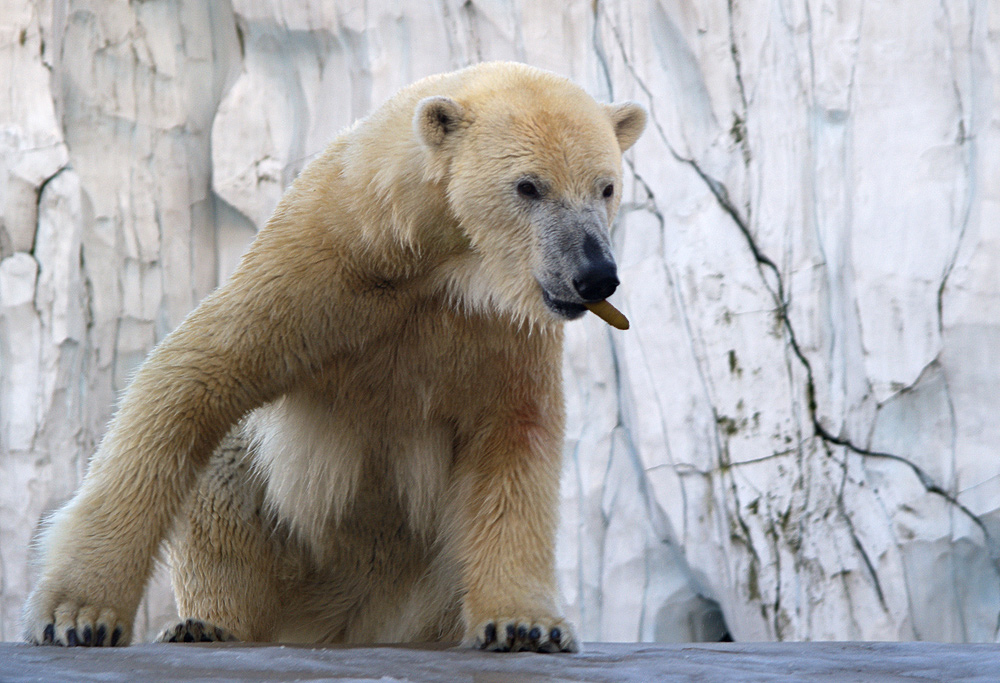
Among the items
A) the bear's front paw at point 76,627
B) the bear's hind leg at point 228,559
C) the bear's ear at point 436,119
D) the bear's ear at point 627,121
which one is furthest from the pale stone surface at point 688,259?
the bear's front paw at point 76,627

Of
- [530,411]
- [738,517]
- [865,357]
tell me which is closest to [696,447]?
[738,517]

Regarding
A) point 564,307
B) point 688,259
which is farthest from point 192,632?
point 688,259

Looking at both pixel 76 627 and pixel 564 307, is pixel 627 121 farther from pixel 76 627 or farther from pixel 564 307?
pixel 76 627

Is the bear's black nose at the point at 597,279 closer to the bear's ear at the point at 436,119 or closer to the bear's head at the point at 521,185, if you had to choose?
the bear's head at the point at 521,185

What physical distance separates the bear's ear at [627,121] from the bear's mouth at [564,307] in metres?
0.48

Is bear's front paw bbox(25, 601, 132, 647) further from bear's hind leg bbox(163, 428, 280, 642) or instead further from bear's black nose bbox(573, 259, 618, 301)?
bear's black nose bbox(573, 259, 618, 301)

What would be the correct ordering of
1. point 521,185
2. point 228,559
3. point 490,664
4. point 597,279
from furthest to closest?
point 228,559, point 521,185, point 597,279, point 490,664

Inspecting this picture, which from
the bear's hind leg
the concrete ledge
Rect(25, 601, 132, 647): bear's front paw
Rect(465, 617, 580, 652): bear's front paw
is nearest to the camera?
the concrete ledge

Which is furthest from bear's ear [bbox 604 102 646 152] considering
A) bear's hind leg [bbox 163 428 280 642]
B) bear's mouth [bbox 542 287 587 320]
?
bear's hind leg [bbox 163 428 280 642]

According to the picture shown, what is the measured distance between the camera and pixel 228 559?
7.19 feet

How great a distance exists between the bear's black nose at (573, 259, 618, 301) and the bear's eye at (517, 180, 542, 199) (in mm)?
205

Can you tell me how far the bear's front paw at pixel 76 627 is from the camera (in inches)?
66.4

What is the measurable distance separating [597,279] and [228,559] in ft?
3.42

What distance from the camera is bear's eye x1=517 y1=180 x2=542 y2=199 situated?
1925mm
